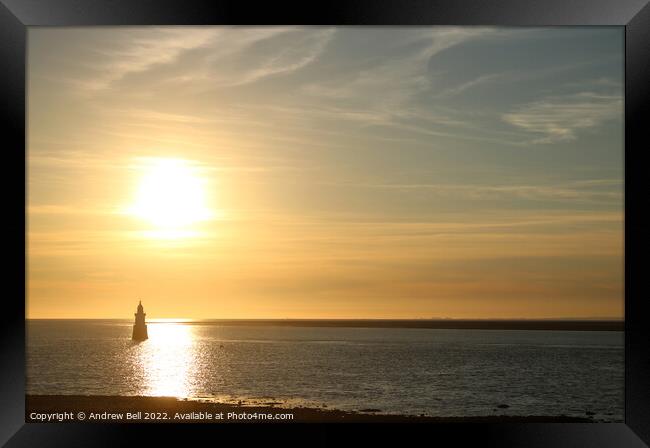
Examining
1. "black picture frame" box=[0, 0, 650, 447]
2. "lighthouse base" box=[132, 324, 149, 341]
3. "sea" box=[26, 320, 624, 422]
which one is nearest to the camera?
"black picture frame" box=[0, 0, 650, 447]

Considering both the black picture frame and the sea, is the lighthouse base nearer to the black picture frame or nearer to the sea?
the sea

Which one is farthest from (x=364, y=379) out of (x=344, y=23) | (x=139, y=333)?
(x=344, y=23)

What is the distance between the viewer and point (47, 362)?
36.9 meters

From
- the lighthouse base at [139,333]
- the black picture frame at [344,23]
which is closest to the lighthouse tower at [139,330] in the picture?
the lighthouse base at [139,333]

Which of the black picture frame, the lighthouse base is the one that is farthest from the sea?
the black picture frame

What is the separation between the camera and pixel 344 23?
3871 millimetres

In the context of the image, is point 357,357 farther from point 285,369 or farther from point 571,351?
point 571,351

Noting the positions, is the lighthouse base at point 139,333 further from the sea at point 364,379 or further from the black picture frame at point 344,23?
the black picture frame at point 344,23

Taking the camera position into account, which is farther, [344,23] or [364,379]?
[364,379]

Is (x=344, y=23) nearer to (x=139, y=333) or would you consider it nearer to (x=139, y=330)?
(x=139, y=333)

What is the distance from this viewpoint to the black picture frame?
3.81 meters

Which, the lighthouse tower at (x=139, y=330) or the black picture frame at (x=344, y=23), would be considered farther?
the lighthouse tower at (x=139, y=330)

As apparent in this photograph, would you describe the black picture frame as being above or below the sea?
above

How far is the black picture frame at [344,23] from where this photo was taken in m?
3.81
